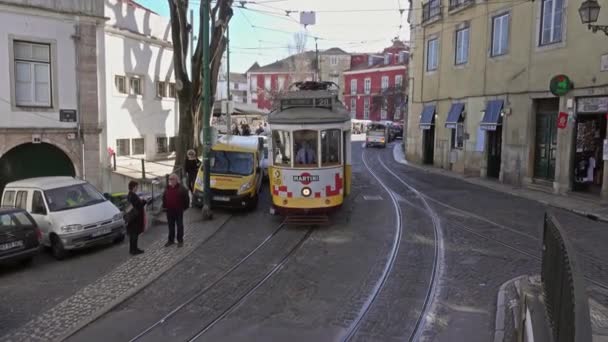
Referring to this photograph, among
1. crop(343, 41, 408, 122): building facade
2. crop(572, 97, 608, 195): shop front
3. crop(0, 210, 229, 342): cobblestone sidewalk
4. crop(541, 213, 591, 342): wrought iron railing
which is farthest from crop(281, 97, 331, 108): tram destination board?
crop(343, 41, 408, 122): building facade

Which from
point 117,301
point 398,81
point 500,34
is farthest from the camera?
point 398,81

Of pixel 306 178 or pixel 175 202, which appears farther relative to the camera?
pixel 306 178

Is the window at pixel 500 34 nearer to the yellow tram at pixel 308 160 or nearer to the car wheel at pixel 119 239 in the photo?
the yellow tram at pixel 308 160

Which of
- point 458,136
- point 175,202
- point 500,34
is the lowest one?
point 175,202

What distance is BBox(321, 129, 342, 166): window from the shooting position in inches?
477

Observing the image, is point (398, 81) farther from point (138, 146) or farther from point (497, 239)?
point (497, 239)

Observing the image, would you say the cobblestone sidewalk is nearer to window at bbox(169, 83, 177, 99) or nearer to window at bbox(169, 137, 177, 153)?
window at bbox(169, 137, 177, 153)

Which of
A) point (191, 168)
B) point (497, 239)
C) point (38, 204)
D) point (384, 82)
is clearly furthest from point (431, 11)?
point (384, 82)

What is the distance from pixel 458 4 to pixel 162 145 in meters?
15.5

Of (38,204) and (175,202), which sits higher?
(175,202)

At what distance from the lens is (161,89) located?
79.5 ft

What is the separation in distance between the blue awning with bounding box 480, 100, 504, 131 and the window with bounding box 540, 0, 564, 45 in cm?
319

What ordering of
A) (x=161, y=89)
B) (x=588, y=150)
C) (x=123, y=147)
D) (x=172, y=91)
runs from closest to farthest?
(x=588, y=150), (x=123, y=147), (x=161, y=89), (x=172, y=91)

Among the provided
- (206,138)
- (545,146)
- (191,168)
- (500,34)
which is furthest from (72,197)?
(500,34)
